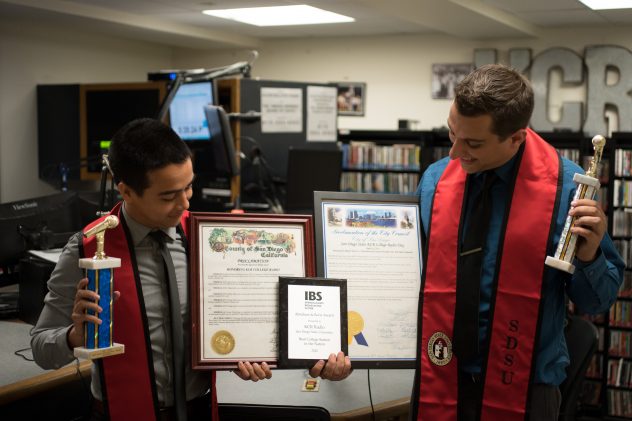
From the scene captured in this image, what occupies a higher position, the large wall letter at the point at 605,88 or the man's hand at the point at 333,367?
the large wall letter at the point at 605,88

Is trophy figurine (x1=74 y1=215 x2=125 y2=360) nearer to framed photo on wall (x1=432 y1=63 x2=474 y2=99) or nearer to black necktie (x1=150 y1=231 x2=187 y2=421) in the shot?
black necktie (x1=150 y1=231 x2=187 y2=421)

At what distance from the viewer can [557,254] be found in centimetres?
166

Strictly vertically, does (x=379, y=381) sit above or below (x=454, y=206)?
below

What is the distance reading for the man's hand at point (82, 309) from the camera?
161 centimetres

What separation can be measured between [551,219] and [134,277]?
1.02 meters

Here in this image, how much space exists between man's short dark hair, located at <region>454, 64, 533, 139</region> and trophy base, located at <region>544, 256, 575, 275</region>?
30cm

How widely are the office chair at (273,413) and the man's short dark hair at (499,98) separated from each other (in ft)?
3.13

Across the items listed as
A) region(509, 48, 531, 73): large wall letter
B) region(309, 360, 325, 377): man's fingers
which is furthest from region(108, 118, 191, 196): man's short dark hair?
region(509, 48, 531, 73): large wall letter

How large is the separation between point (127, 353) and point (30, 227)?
1875 mm

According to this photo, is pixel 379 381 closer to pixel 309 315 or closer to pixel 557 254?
pixel 309 315

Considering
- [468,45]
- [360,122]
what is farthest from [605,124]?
[360,122]

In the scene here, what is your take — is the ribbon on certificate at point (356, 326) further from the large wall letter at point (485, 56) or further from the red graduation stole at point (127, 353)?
the large wall letter at point (485, 56)

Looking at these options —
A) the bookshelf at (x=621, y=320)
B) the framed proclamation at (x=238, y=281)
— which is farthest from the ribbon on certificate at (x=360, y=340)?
the bookshelf at (x=621, y=320)

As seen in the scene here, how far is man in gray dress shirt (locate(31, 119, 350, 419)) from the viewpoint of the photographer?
1.75m
